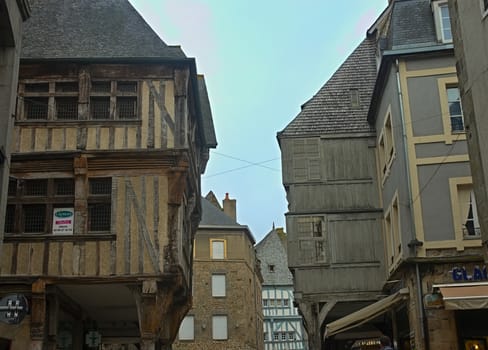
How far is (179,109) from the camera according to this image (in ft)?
48.5

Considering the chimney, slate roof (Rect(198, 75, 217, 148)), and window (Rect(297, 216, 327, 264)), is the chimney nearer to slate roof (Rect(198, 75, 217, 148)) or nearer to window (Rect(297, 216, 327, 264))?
slate roof (Rect(198, 75, 217, 148))

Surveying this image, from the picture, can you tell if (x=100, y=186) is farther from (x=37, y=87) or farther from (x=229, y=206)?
(x=229, y=206)

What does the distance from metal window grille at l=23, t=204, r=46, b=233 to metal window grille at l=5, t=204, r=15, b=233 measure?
9.2 inches

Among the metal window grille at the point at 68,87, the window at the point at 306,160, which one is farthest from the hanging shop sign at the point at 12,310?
the window at the point at 306,160

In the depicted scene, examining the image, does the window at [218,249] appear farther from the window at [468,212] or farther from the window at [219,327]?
the window at [468,212]

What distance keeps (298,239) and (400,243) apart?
140 inches

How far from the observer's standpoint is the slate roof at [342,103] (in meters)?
18.8

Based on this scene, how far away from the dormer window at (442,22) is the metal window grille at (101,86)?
7077mm

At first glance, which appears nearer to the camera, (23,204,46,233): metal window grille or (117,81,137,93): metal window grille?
(23,204,46,233): metal window grille

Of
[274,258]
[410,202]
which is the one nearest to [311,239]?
[410,202]

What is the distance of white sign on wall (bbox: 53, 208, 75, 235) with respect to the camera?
1402cm

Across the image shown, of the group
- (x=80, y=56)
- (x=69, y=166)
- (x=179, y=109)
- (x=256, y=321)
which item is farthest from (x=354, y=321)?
(x=256, y=321)

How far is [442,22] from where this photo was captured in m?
15.1

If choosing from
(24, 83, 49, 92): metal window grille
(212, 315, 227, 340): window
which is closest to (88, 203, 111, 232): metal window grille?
(24, 83, 49, 92): metal window grille
